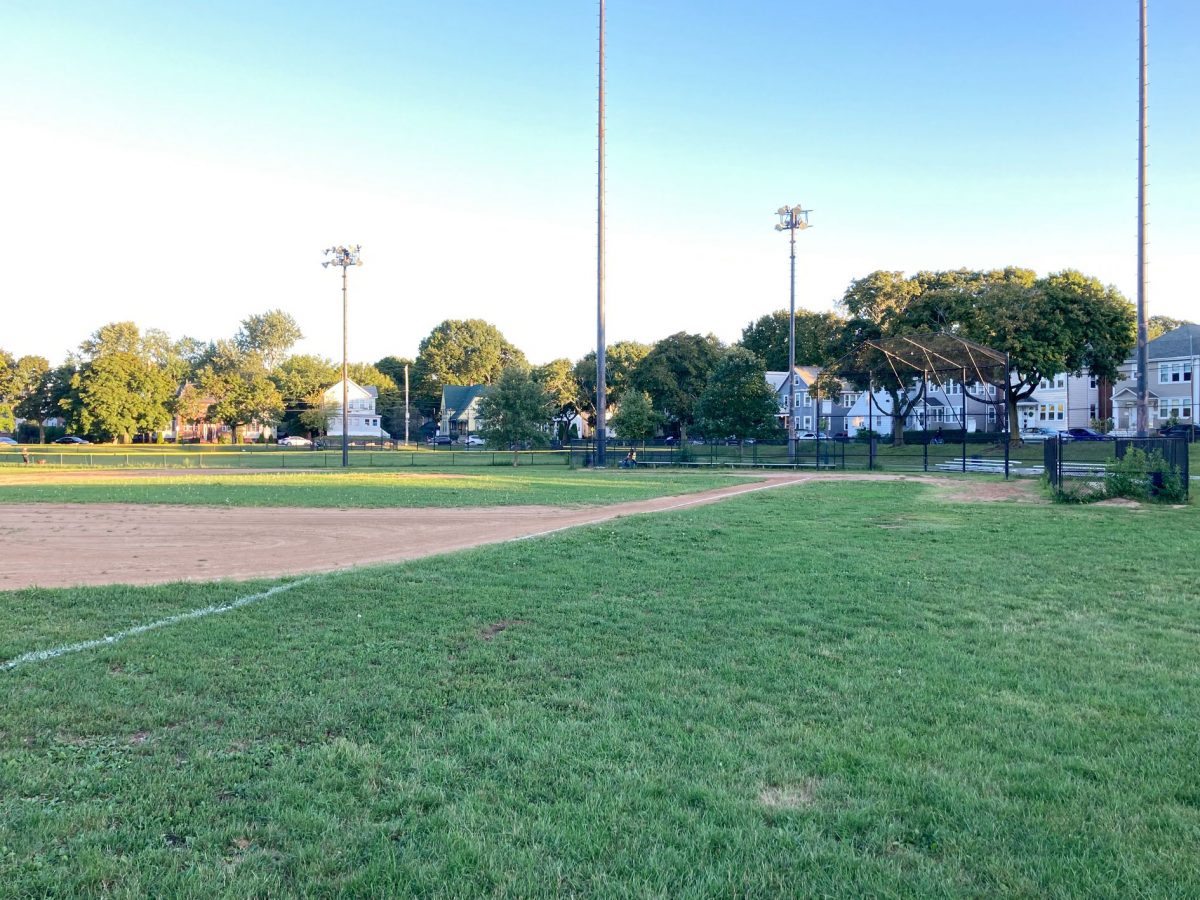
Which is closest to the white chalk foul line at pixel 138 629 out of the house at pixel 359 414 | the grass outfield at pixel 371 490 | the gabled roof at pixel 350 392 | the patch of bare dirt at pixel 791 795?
the patch of bare dirt at pixel 791 795

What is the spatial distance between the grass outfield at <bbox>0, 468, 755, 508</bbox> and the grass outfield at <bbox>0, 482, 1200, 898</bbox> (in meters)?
12.5

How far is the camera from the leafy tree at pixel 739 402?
49.4m

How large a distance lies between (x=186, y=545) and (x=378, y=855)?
37.3 feet

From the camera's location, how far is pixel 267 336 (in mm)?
126375

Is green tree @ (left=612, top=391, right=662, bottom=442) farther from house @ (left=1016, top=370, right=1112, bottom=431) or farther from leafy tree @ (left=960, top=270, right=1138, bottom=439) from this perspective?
house @ (left=1016, top=370, right=1112, bottom=431)

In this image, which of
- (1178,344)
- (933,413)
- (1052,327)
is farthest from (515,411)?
(1178,344)

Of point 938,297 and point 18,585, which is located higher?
point 938,297

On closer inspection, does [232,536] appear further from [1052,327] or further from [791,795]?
[1052,327]

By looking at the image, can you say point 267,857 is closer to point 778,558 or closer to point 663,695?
point 663,695

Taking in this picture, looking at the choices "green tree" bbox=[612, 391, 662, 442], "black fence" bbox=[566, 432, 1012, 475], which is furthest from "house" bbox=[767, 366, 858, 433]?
"green tree" bbox=[612, 391, 662, 442]

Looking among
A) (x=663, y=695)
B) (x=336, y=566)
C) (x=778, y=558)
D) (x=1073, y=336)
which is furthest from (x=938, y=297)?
(x=663, y=695)

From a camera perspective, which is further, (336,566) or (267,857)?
(336,566)

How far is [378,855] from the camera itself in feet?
10.8

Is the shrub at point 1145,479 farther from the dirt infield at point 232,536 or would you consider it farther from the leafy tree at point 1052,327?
the leafy tree at point 1052,327
